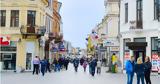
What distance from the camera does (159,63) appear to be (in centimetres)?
4041

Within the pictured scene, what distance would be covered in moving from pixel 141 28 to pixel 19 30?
14863mm

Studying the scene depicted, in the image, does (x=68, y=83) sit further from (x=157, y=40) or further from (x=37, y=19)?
(x=37, y=19)

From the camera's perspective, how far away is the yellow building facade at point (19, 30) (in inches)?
2108

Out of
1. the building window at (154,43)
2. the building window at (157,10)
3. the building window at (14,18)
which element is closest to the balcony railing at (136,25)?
the building window at (154,43)

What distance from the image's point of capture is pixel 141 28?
46.8 metres

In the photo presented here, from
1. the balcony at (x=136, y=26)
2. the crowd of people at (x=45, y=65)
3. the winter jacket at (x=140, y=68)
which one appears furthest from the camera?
the balcony at (x=136, y=26)

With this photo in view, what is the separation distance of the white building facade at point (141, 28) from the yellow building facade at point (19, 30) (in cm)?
1031

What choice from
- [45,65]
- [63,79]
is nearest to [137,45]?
[45,65]

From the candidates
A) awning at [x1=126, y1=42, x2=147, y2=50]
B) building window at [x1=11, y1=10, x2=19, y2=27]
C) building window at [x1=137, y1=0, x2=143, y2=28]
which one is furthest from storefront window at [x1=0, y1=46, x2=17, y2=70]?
building window at [x1=137, y1=0, x2=143, y2=28]

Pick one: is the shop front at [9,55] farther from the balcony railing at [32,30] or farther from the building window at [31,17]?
the building window at [31,17]

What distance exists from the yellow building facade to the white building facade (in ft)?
33.8

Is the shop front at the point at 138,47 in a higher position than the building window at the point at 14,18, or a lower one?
lower

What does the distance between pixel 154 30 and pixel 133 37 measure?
3.46 meters

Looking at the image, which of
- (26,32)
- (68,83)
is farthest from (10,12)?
(68,83)
